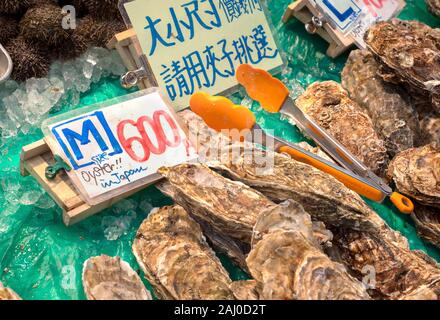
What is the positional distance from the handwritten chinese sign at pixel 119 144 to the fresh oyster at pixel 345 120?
568 mm

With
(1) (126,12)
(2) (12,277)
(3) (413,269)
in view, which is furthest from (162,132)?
(3) (413,269)

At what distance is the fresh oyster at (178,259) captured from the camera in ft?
4.39

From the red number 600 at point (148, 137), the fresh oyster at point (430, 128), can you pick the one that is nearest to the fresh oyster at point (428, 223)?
the fresh oyster at point (430, 128)

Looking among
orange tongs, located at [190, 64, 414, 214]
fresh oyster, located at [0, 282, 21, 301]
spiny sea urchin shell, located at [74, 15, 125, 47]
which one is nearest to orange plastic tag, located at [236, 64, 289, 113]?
orange tongs, located at [190, 64, 414, 214]

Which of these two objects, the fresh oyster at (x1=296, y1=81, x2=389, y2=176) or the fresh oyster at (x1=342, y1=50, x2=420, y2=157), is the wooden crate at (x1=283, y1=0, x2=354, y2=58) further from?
the fresh oyster at (x1=296, y1=81, x2=389, y2=176)

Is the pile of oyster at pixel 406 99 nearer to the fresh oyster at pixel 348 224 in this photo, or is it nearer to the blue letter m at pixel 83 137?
the fresh oyster at pixel 348 224

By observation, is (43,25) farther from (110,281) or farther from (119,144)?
(110,281)

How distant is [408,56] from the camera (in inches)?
77.4

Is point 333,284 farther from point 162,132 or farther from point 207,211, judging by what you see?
point 162,132

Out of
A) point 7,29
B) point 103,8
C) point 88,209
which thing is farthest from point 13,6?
point 88,209

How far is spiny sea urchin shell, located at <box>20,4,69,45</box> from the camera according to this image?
1.84 meters

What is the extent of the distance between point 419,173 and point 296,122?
45cm

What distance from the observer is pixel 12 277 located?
1.51 metres

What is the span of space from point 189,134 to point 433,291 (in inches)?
33.7
